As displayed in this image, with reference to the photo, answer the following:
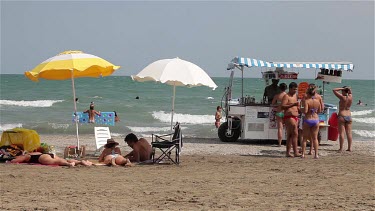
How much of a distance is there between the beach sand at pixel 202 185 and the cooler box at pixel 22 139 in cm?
60

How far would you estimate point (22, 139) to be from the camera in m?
9.60

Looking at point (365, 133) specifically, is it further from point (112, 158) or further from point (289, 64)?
point (112, 158)

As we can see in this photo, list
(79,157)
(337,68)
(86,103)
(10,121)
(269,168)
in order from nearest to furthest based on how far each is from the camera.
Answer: (269,168)
(79,157)
(337,68)
(10,121)
(86,103)

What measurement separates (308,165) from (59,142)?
6.10 m

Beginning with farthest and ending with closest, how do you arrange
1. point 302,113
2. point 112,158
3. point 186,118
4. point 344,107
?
point 186,118 → point 344,107 → point 302,113 → point 112,158

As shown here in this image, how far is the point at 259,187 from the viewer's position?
24.6ft

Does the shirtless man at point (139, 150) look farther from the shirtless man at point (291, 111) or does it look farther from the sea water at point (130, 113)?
the sea water at point (130, 113)

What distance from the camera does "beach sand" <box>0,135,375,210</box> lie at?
6.37 meters

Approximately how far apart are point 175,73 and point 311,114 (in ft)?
8.50

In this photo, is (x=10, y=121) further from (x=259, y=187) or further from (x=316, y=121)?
(x=259, y=187)

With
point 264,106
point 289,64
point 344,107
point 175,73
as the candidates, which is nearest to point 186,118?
point 264,106

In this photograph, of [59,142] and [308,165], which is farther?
[59,142]

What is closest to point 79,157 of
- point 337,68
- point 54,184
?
point 54,184

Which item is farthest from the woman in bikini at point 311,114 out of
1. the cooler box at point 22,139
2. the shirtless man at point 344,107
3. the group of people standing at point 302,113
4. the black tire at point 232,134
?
the cooler box at point 22,139
